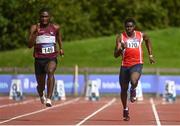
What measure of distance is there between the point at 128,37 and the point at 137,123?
188 centimetres

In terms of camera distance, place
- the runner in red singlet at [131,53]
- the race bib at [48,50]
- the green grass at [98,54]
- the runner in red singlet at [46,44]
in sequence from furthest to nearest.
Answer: the green grass at [98,54] → the runner in red singlet at [131,53] → the race bib at [48,50] → the runner in red singlet at [46,44]

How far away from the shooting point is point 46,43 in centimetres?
1452

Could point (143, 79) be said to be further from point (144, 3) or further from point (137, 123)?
point (144, 3)

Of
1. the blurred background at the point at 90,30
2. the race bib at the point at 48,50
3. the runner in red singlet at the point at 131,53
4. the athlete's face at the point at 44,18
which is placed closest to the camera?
the athlete's face at the point at 44,18

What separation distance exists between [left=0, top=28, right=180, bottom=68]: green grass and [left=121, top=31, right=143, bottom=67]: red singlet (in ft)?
111

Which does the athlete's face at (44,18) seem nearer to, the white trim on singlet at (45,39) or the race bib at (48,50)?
the white trim on singlet at (45,39)

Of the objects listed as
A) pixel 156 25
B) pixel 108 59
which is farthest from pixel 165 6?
pixel 108 59

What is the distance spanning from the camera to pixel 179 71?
37.2m

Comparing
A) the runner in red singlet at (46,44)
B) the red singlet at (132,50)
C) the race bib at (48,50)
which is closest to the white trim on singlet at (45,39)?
the runner in red singlet at (46,44)

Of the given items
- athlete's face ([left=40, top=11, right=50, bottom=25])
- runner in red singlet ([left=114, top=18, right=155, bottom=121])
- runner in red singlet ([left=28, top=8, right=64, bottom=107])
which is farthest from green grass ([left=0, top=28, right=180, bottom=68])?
athlete's face ([left=40, top=11, right=50, bottom=25])

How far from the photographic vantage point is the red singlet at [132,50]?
14.8 meters

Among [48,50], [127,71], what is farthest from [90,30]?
[48,50]

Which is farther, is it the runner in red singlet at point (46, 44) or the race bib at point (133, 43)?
the race bib at point (133, 43)

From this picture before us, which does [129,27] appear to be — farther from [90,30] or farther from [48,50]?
[90,30]
